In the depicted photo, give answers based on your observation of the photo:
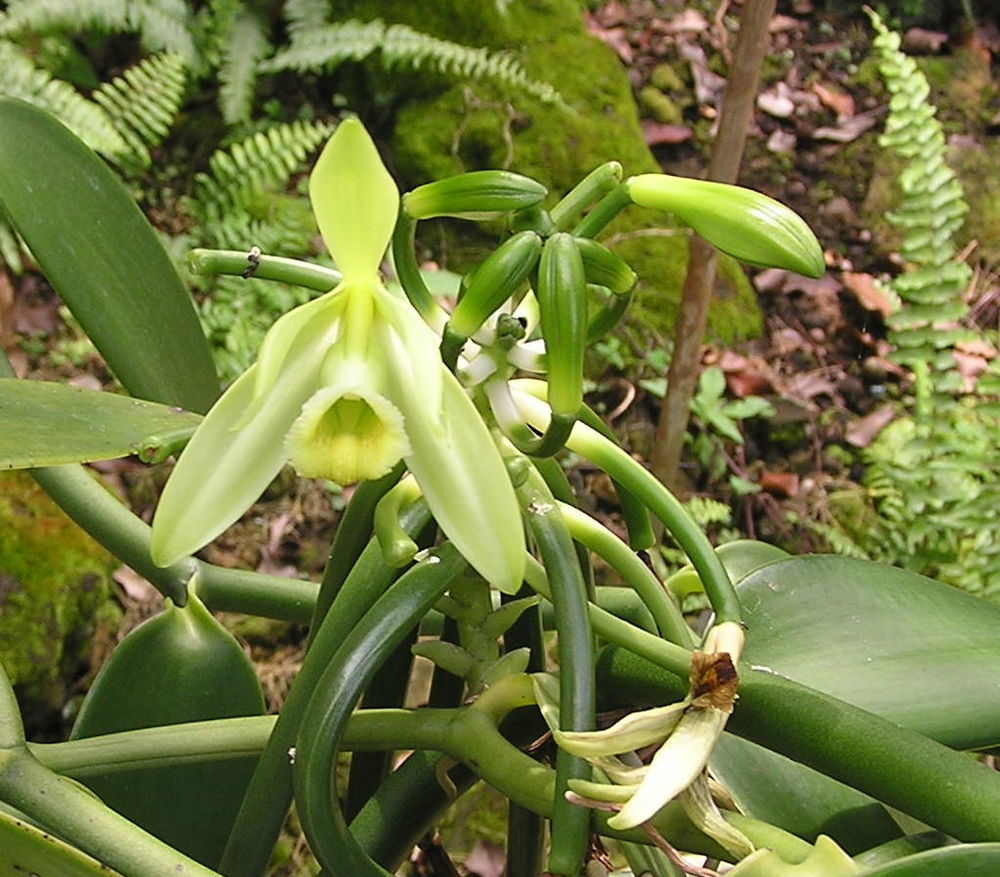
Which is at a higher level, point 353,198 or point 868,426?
point 353,198

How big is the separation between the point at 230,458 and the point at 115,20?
6.33ft

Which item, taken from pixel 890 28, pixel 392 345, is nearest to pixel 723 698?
pixel 392 345

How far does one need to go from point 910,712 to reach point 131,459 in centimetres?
138

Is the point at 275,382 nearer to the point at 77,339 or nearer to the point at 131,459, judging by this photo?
the point at 131,459

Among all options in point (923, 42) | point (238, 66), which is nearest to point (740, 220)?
point (238, 66)

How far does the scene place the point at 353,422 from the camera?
0.40m

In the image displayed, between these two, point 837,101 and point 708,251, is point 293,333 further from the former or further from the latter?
point 837,101

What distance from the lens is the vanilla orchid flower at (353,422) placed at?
0.36m

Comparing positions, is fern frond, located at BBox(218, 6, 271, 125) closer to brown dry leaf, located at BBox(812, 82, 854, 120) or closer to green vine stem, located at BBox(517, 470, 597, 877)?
brown dry leaf, located at BBox(812, 82, 854, 120)

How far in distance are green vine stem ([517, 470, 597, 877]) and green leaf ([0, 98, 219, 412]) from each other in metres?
0.26

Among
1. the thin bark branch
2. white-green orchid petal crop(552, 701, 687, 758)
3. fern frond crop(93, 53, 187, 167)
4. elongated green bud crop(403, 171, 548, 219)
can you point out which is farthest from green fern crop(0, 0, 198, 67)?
white-green orchid petal crop(552, 701, 687, 758)

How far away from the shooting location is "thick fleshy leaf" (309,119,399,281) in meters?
0.34

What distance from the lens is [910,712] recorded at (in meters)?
0.45

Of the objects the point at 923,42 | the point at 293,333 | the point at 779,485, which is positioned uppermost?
the point at 293,333
